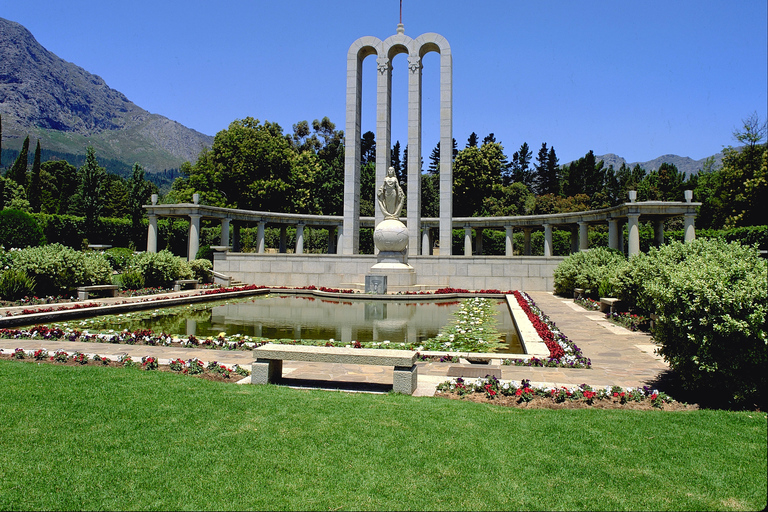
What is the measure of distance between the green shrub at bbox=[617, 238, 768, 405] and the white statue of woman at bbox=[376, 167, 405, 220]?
55.9ft

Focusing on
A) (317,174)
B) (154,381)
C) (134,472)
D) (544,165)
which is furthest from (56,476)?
A: (544,165)

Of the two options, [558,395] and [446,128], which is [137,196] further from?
[558,395]

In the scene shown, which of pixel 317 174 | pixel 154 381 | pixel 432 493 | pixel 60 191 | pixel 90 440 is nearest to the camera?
A: pixel 432 493

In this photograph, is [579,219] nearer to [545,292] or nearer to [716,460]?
[545,292]

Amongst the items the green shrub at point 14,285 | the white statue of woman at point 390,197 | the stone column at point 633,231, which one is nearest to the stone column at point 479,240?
the stone column at point 633,231

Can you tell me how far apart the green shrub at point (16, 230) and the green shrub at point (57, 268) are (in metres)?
12.8

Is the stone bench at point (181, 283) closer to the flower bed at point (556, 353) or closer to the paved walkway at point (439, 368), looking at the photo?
the paved walkway at point (439, 368)

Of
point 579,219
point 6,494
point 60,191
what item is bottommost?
point 6,494

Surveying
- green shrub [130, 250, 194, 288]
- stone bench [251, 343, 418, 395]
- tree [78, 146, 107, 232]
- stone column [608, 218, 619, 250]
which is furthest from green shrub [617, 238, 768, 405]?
tree [78, 146, 107, 232]

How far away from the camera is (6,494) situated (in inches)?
131

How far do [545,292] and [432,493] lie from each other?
20.0 m

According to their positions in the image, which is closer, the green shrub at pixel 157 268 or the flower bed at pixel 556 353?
the flower bed at pixel 556 353

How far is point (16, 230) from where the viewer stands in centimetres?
2688

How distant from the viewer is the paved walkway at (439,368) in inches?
255
